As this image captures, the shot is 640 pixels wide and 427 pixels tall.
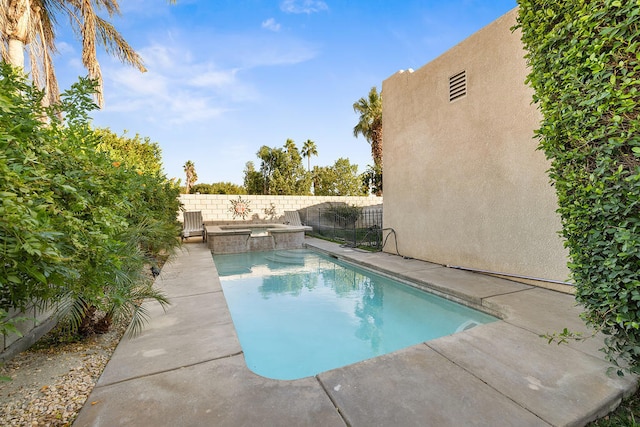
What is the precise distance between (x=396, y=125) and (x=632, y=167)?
5.86 meters

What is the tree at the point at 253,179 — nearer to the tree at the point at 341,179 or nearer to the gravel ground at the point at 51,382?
the tree at the point at 341,179

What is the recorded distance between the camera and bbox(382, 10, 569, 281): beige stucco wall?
4.28 meters

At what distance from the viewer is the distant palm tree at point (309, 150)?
32.1 m

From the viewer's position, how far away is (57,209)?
1521 millimetres

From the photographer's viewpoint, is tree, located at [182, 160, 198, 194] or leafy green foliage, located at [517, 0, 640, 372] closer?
leafy green foliage, located at [517, 0, 640, 372]

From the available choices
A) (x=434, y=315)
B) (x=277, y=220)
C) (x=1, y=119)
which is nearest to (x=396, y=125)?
(x=434, y=315)

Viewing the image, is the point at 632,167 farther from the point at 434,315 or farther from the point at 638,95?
the point at 434,315

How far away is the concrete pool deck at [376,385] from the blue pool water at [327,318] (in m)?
0.71

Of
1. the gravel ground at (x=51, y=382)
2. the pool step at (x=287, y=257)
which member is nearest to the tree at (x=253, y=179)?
the pool step at (x=287, y=257)

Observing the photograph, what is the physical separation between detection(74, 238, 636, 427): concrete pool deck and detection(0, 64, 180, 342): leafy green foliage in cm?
65

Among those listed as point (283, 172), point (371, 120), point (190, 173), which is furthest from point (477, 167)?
point (190, 173)

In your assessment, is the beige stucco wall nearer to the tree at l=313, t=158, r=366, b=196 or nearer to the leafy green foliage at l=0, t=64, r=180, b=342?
the leafy green foliage at l=0, t=64, r=180, b=342

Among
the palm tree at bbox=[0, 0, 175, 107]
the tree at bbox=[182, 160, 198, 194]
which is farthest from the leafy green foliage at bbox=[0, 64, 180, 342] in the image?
the tree at bbox=[182, 160, 198, 194]

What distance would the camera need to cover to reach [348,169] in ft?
102
